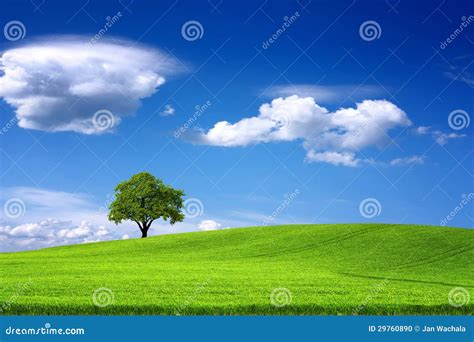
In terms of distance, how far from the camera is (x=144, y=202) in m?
69.4

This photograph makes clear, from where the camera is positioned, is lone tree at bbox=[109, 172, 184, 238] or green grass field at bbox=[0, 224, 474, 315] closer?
green grass field at bbox=[0, 224, 474, 315]

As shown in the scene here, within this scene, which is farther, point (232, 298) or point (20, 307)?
point (232, 298)

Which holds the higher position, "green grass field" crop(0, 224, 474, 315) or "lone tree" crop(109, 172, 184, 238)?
"lone tree" crop(109, 172, 184, 238)

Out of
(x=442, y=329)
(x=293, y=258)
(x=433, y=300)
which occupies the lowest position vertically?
(x=442, y=329)

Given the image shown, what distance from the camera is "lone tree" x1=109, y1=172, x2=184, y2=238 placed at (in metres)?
68.7

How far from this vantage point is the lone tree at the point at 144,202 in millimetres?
68688

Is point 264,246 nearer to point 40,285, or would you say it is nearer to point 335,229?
point 335,229

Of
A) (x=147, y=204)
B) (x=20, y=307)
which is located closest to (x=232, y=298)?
(x=20, y=307)

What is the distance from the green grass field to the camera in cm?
1814

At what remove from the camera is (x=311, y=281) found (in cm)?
2638

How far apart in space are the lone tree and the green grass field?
377 inches

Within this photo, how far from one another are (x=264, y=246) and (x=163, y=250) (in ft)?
30.4

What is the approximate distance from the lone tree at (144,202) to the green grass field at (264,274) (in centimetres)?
957

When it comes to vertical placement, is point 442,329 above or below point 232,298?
below
